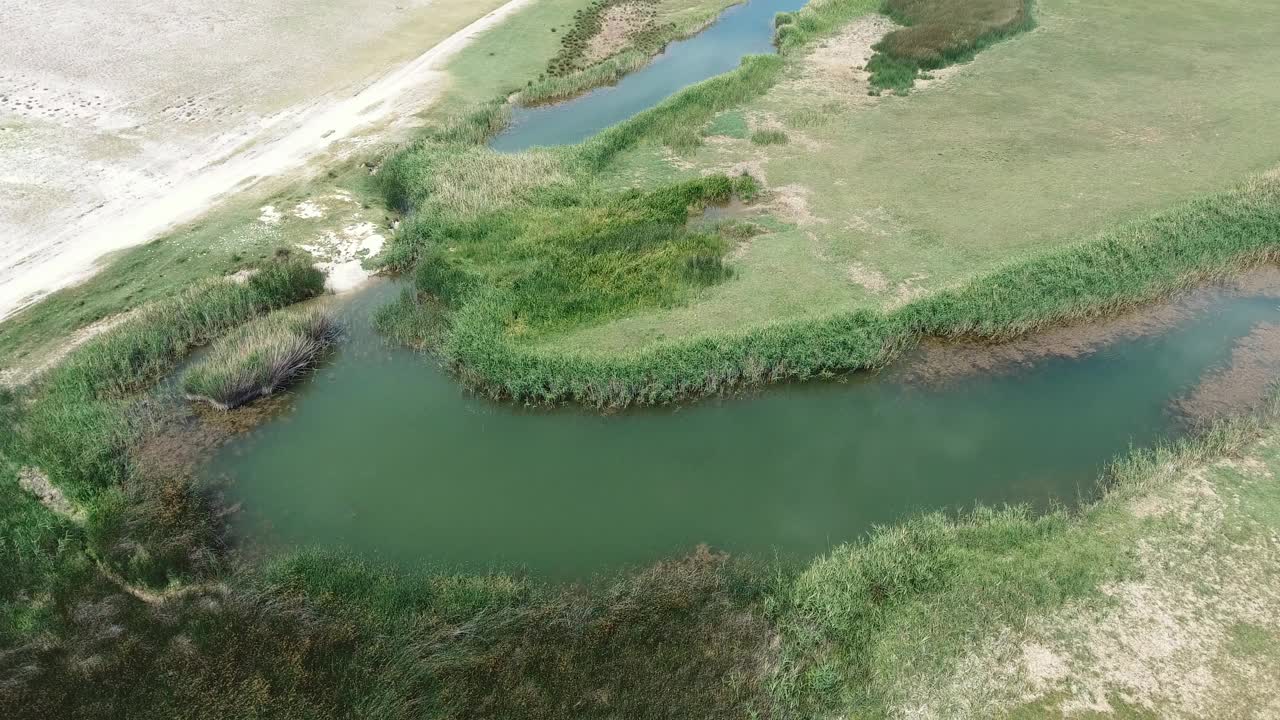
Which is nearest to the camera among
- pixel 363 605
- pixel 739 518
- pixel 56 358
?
pixel 363 605

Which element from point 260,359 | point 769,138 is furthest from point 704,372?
point 769,138

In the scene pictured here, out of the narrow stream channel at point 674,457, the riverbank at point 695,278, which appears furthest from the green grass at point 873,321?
the narrow stream channel at point 674,457

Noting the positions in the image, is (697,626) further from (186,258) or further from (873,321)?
(186,258)

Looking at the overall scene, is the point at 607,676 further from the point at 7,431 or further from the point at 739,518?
the point at 7,431

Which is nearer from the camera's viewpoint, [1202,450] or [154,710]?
[154,710]

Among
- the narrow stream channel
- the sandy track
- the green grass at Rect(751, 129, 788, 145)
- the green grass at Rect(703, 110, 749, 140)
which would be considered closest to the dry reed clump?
the narrow stream channel

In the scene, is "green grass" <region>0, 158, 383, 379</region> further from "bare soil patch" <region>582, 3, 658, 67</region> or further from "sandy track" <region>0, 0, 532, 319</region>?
"bare soil patch" <region>582, 3, 658, 67</region>

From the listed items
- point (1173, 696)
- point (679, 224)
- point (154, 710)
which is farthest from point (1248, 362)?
point (154, 710)
